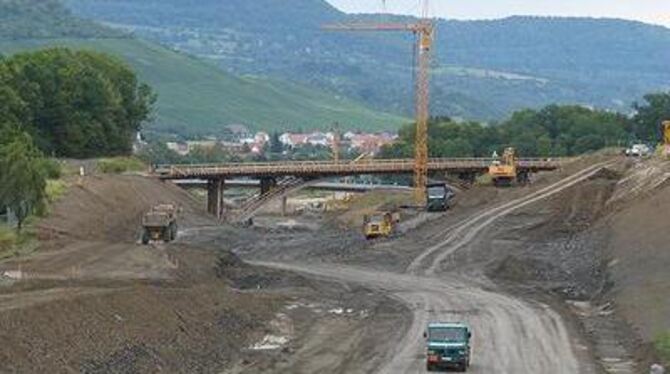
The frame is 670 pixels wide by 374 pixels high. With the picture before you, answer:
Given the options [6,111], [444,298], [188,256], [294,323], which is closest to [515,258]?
[444,298]

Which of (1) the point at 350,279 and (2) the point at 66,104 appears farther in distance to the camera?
(2) the point at 66,104

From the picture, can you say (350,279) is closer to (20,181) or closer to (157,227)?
(157,227)

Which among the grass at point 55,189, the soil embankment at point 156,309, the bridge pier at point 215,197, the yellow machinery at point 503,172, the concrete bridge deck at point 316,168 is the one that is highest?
the soil embankment at point 156,309

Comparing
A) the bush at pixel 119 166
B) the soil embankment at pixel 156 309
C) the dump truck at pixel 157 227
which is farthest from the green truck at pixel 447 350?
the bush at pixel 119 166

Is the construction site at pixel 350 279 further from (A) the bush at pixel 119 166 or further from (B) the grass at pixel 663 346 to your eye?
(A) the bush at pixel 119 166

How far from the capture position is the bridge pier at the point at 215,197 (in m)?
148

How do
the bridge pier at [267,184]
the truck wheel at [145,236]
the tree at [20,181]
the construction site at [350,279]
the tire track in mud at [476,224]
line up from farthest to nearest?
the bridge pier at [267,184] < the truck wheel at [145,236] < the tire track in mud at [476,224] < the tree at [20,181] < the construction site at [350,279]

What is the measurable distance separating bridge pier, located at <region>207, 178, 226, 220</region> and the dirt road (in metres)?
40.4

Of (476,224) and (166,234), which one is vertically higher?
(166,234)

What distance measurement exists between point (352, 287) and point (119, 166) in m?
65.4

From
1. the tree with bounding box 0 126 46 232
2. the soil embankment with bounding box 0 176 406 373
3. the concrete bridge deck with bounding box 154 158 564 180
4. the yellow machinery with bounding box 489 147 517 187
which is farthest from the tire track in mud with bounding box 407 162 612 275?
the tree with bounding box 0 126 46 232

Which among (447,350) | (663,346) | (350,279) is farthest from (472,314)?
(447,350)

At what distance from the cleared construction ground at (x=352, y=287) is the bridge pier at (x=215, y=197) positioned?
12.0m

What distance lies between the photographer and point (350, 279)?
90.2m
